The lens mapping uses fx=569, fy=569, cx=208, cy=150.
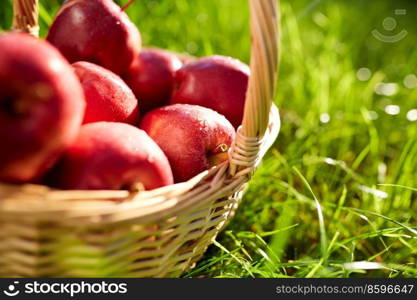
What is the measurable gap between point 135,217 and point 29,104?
235 mm

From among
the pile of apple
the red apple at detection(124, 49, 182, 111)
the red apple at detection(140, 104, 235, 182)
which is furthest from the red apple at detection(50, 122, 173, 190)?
the red apple at detection(124, 49, 182, 111)

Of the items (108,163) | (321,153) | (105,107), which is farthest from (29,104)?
(321,153)

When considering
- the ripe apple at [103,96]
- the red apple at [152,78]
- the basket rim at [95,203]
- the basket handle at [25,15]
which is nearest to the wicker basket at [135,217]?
the basket rim at [95,203]

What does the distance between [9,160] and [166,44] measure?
4.58 feet

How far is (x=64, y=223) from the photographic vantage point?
833mm

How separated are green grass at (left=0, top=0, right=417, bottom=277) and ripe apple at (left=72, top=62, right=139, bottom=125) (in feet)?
1.20

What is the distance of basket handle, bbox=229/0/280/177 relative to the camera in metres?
0.95

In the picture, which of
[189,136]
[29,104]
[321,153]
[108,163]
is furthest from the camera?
[321,153]

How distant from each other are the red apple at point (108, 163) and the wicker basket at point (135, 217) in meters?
0.06

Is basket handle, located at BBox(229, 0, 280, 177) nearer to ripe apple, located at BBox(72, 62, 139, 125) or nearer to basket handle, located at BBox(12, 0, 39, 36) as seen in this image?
ripe apple, located at BBox(72, 62, 139, 125)

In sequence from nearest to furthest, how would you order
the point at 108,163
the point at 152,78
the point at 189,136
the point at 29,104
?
the point at 29,104 → the point at 108,163 → the point at 189,136 → the point at 152,78

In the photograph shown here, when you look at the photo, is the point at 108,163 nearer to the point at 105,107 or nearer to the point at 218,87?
the point at 105,107

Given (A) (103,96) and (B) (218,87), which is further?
(B) (218,87)

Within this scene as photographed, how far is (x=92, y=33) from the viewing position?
134 cm
